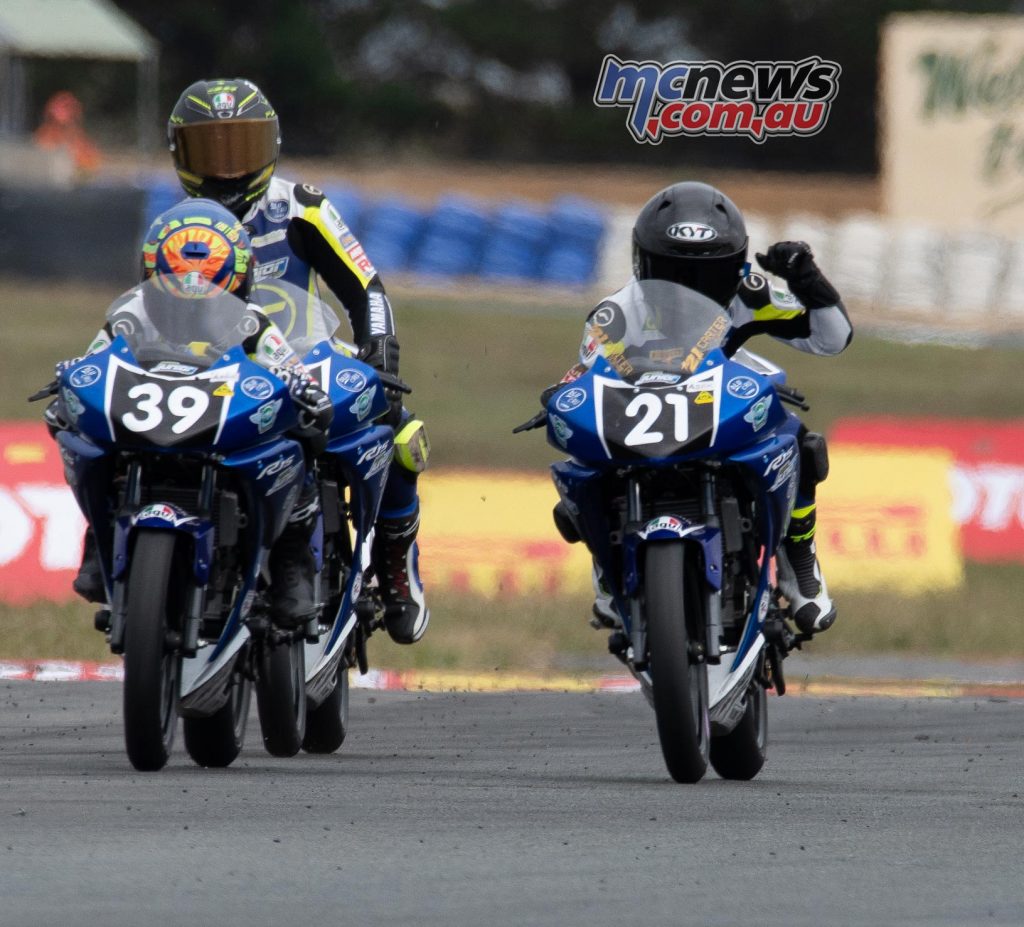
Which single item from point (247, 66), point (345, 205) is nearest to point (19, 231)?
point (345, 205)

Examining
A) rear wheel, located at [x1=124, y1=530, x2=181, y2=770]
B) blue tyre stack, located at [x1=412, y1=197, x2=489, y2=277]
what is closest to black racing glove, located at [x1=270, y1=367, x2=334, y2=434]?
rear wheel, located at [x1=124, y1=530, x2=181, y2=770]

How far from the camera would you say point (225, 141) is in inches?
297

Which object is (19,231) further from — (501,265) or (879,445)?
(879,445)

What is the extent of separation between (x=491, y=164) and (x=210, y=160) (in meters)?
36.8

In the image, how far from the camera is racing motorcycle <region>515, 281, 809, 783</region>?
6.24m

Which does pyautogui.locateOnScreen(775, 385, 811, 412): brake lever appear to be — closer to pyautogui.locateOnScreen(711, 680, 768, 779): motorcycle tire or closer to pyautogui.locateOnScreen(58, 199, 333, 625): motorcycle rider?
pyautogui.locateOnScreen(711, 680, 768, 779): motorcycle tire

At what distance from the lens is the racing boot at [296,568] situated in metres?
6.80

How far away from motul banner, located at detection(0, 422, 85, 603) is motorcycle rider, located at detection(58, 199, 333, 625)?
520 centimetres

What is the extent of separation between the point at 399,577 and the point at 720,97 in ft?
6.75

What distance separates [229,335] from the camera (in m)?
6.57

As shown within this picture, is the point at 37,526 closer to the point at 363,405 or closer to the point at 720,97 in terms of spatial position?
the point at 720,97

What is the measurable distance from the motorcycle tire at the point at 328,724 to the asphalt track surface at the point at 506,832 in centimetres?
7

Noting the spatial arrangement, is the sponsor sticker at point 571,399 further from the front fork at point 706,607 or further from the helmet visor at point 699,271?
the helmet visor at point 699,271

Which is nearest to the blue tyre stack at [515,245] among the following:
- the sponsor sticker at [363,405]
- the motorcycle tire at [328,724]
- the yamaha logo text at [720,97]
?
the yamaha logo text at [720,97]
